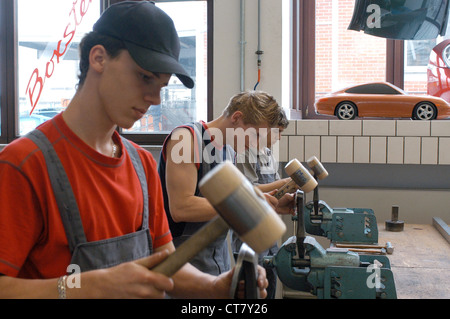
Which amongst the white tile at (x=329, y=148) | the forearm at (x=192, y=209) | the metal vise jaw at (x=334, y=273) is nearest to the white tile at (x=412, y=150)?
the white tile at (x=329, y=148)

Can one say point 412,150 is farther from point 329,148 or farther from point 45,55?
point 45,55

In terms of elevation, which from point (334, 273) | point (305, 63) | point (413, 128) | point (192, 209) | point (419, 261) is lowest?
point (419, 261)

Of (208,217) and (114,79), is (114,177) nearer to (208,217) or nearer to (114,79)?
(114,79)

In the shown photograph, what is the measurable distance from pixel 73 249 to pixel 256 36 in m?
2.47

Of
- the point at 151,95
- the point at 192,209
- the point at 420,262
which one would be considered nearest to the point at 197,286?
the point at 151,95

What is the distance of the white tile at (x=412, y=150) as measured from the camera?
10.6 feet

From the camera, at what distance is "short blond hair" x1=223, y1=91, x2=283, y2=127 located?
7.12 feet

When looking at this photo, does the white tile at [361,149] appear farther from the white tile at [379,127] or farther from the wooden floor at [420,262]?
the wooden floor at [420,262]

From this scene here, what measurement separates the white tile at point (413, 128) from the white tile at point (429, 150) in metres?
0.04

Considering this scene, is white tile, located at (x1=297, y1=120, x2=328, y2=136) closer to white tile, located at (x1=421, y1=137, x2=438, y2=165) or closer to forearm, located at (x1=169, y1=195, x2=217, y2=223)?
white tile, located at (x1=421, y1=137, x2=438, y2=165)

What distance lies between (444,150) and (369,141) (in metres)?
0.46

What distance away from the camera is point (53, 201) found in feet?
3.30

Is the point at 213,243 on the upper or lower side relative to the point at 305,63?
lower

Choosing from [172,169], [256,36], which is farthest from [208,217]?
[256,36]
